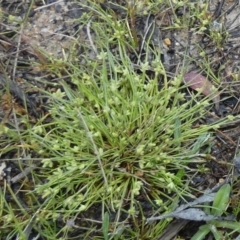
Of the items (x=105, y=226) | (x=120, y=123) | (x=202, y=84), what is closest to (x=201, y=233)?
(x=105, y=226)

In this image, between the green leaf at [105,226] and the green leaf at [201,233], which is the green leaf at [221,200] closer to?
the green leaf at [201,233]

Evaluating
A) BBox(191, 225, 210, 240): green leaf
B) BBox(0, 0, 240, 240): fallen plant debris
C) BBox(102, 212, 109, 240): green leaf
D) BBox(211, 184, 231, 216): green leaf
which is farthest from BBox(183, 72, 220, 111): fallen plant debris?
BBox(102, 212, 109, 240): green leaf

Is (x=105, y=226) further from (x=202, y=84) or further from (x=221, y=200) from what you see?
(x=202, y=84)

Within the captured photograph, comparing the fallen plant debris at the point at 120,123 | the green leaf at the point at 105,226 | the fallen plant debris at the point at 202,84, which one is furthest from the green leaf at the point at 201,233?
the fallen plant debris at the point at 202,84

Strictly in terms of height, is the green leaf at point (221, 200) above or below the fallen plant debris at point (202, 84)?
below

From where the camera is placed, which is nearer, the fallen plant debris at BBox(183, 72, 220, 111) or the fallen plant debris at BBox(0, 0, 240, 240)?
the fallen plant debris at BBox(0, 0, 240, 240)

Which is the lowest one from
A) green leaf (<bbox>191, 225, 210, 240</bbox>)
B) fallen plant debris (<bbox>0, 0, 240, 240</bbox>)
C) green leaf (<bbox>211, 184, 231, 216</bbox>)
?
green leaf (<bbox>191, 225, 210, 240</bbox>)

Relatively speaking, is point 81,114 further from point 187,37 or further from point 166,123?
point 187,37

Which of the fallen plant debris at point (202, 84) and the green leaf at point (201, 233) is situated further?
the fallen plant debris at point (202, 84)

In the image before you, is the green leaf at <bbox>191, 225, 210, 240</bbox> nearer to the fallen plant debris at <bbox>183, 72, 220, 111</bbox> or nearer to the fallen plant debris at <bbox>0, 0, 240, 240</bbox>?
the fallen plant debris at <bbox>0, 0, 240, 240</bbox>

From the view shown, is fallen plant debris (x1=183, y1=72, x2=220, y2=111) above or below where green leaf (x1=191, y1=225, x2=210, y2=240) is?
above
